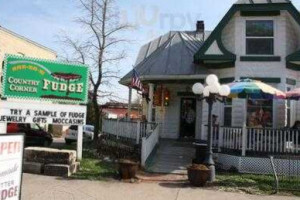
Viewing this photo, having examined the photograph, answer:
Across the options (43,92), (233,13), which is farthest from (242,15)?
(43,92)

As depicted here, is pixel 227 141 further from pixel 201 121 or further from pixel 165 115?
pixel 165 115

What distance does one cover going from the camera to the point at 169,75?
19094 mm

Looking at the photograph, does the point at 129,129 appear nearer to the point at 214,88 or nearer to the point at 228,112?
the point at 228,112

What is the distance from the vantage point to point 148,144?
16.4 meters

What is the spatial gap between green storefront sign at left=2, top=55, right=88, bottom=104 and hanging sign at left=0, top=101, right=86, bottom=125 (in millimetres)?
Result: 439

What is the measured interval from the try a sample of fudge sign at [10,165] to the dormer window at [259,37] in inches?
551

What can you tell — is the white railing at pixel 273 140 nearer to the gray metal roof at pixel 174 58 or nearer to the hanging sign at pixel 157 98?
the gray metal roof at pixel 174 58

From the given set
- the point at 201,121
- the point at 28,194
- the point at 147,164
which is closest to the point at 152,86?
the point at 201,121

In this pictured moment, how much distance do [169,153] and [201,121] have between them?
3.91 meters

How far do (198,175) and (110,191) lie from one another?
9.05 feet

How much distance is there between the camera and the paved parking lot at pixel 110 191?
1080 cm

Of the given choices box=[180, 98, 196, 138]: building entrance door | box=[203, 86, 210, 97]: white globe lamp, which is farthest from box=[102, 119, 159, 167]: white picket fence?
box=[203, 86, 210, 97]: white globe lamp

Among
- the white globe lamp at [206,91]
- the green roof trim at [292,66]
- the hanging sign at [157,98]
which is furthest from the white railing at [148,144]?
the green roof trim at [292,66]

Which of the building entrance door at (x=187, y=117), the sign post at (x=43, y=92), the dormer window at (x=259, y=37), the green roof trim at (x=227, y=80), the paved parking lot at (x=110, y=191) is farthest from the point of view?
the building entrance door at (x=187, y=117)
